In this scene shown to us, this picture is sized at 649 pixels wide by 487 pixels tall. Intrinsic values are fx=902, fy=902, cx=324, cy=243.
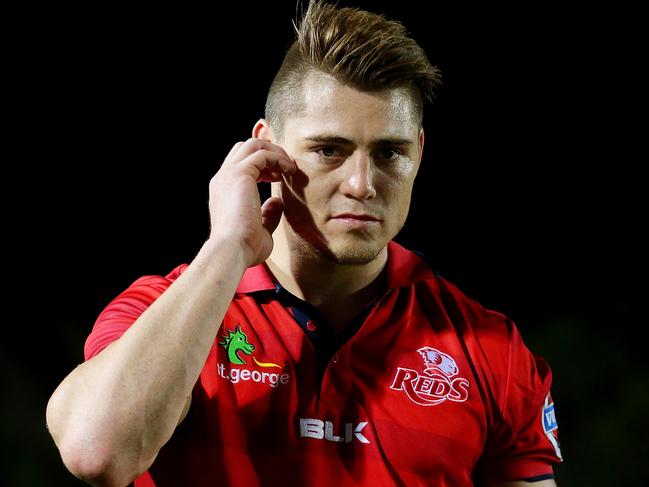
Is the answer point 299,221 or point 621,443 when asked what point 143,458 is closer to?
point 299,221

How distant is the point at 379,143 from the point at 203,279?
1.61 feet

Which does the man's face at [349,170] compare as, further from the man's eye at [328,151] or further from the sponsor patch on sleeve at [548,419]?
the sponsor patch on sleeve at [548,419]

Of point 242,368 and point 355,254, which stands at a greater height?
point 355,254

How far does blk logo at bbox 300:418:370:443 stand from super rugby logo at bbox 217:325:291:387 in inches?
3.7

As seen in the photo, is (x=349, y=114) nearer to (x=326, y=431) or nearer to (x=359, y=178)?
(x=359, y=178)

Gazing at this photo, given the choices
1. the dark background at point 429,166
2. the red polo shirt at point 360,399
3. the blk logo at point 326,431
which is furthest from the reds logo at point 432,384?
the dark background at point 429,166

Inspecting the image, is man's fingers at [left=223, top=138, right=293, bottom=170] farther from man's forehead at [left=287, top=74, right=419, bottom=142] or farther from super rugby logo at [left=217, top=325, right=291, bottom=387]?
super rugby logo at [left=217, top=325, right=291, bottom=387]

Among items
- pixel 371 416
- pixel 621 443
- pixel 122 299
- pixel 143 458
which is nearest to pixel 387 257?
pixel 371 416

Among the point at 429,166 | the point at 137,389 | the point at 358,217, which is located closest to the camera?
the point at 137,389

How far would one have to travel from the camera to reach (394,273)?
192cm

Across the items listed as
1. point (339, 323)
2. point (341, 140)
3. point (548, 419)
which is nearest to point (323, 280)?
point (339, 323)

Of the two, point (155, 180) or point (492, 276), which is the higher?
point (155, 180)

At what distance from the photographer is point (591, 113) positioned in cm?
410

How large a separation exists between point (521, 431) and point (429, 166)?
A: 2373mm
